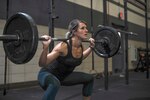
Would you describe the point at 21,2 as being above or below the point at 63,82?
above

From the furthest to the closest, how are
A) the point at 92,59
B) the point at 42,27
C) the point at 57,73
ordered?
the point at 92,59 < the point at 42,27 < the point at 57,73

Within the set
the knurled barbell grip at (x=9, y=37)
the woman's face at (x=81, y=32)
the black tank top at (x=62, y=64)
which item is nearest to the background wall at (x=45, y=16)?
the woman's face at (x=81, y=32)

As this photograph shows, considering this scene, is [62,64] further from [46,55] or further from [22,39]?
[22,39]

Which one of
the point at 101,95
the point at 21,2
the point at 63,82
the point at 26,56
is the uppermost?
the point at 21,2

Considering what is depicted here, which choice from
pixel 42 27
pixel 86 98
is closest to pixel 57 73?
pixel 86 98

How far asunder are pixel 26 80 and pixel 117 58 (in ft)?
13.2

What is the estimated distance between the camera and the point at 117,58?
335 inches

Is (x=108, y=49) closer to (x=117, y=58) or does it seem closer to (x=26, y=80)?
(x=26, y=80)

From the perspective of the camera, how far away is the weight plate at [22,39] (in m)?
2.17

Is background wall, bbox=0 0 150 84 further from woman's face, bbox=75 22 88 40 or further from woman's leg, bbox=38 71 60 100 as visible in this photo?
woman's leg, bbox=38 71 60 100

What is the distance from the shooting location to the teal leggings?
2.37m

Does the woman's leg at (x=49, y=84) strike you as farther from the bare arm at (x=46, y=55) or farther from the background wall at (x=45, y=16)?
the background wall at (x=45, y=16)

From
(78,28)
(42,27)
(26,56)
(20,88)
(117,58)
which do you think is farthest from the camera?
(117,58)

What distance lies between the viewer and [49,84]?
240 centimetres
